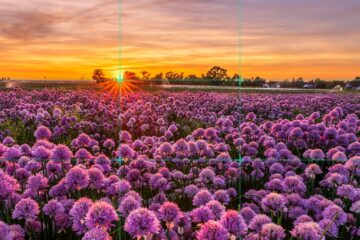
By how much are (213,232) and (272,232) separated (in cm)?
61

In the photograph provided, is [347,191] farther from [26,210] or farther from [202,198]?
[26,210]

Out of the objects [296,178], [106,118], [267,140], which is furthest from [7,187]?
[106,118]

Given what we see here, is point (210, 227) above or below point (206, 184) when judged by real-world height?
above

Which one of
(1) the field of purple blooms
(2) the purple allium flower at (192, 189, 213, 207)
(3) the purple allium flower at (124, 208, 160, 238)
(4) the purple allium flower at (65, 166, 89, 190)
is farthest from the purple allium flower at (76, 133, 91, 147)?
(3) the purple allium flower at (124, 208, 160, 238)

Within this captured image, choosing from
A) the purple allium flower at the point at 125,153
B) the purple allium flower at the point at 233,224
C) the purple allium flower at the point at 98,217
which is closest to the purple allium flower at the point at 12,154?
the purple allium flower at the point at 125,153

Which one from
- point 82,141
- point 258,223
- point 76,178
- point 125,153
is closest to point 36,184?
point 76,178

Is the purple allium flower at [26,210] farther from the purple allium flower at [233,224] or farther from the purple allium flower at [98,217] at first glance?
the purple allium flower at [233,224]

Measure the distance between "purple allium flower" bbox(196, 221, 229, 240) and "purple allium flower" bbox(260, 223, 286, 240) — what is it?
1.71ft

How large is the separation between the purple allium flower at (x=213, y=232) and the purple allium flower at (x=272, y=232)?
0.52 metres

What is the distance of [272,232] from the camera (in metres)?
3.23

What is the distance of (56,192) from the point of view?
14.4ft

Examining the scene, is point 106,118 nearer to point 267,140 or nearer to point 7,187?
point 267,140

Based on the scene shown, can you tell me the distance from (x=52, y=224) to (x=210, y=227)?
1.89 metres

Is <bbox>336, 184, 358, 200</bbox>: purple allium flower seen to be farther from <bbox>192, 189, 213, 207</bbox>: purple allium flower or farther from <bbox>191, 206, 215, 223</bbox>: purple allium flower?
<bbox>191, 206, 215, 223</bbox>: purple allium flower
